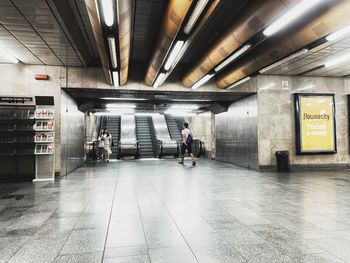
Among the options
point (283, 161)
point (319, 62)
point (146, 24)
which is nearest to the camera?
point (146, 24)

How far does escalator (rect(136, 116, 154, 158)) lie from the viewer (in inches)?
594

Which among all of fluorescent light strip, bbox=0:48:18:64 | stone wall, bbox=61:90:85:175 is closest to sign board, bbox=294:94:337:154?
stone wall, bbox=61:90:85:175

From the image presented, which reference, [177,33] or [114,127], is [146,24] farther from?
[114,127]

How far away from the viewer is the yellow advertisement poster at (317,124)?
8516 mm

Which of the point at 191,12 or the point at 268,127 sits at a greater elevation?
the point at 191,12

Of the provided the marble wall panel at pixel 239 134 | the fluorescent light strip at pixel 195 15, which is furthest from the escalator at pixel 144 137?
the fluorescent light strip at pixel 195 15

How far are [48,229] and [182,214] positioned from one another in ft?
5.61

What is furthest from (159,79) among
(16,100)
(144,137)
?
(144,137)

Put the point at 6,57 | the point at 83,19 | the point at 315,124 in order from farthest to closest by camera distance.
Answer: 1. the point at 315,124
2. the point at 6,57
3. the point at 83,19

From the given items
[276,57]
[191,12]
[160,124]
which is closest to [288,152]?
[276,57]

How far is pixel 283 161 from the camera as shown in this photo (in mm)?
8133

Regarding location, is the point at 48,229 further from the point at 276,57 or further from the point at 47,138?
the point at 276,57

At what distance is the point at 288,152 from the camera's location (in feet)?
27.1

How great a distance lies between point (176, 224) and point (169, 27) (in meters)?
Result: 2.94
